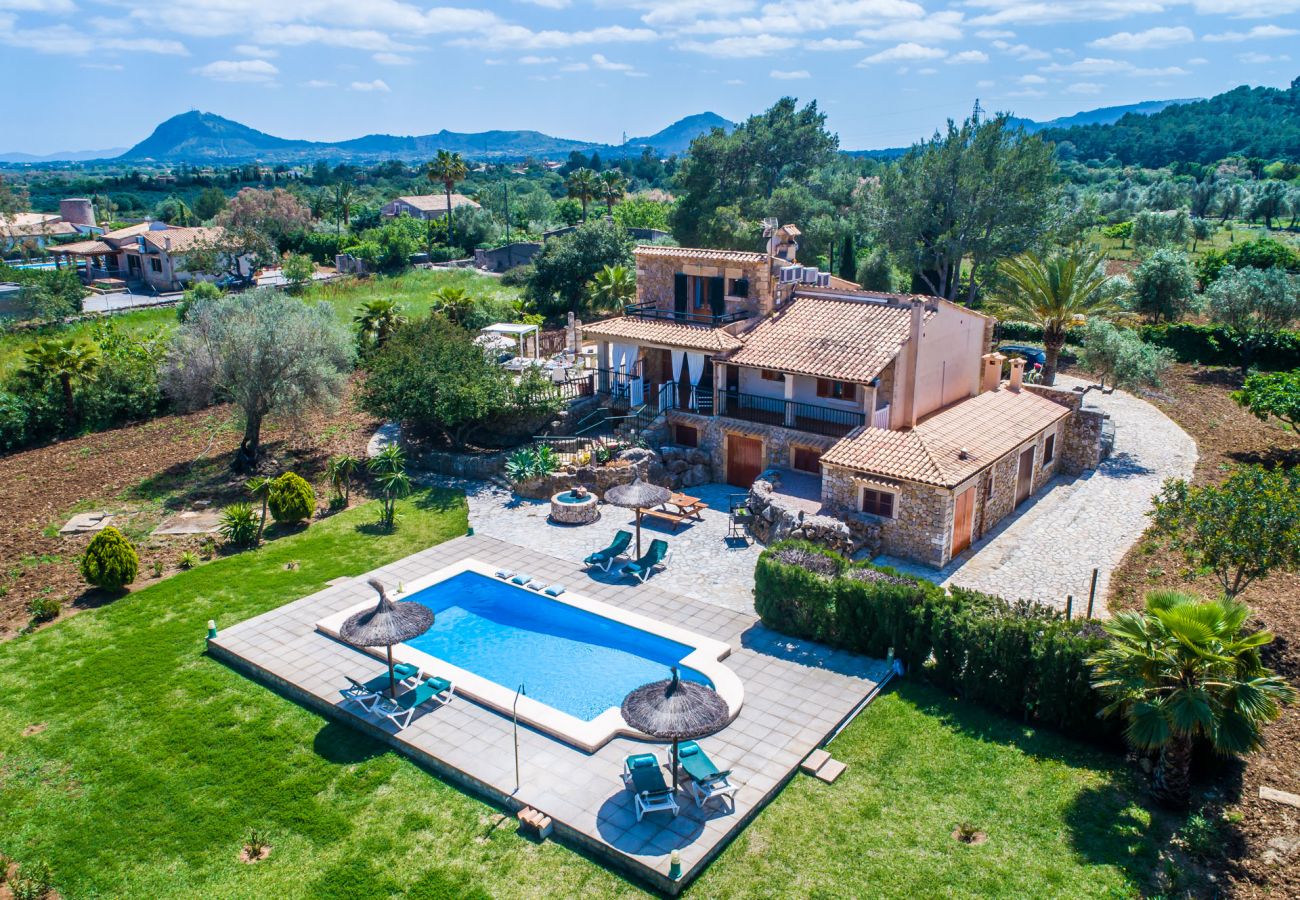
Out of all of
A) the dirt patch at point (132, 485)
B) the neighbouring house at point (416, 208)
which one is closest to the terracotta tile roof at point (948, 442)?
the dirt patch at point (132, 485)

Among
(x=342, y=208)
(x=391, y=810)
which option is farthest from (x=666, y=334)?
(x=342, y=208)

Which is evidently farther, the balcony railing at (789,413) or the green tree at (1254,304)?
the green tree at (1254,304)

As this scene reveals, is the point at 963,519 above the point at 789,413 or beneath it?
beneath

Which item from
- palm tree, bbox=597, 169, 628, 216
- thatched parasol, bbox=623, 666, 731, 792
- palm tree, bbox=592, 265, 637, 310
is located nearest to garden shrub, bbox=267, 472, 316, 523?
thatched parasol, bbox=623, 666, 731, 792

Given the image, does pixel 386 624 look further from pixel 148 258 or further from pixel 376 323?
pixel 148 258

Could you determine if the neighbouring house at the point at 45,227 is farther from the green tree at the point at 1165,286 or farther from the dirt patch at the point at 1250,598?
the dirt patch at the point at 1250,598

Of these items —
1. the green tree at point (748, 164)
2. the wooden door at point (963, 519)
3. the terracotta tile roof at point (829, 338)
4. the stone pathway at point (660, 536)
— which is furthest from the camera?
the green tree at point (748, 164)

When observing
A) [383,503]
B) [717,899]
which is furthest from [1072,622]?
[383,503]
